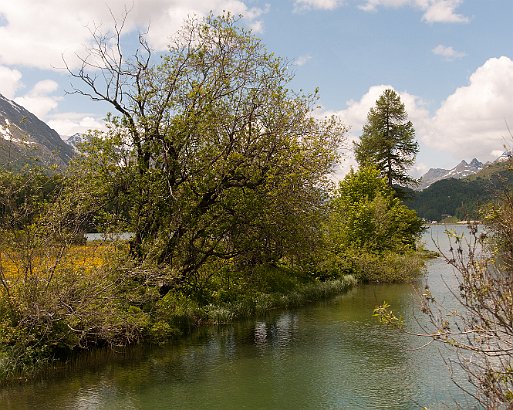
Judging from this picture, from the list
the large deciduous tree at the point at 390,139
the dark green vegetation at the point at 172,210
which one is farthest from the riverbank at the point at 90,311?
the large deciduous tree at the point at 390,139

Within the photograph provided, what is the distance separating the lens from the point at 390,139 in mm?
55938

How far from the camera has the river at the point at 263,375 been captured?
13.3 metres

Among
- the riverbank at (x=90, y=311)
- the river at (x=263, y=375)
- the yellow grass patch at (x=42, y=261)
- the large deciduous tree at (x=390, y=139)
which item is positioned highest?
the large deciduous tree at (x=390, y=139)

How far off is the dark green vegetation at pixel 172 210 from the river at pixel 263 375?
1365mm

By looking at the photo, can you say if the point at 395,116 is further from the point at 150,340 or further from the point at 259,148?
the point at 150,340

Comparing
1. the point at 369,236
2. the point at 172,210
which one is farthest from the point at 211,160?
the point at 369,236

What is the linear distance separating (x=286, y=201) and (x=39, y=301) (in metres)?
11.1

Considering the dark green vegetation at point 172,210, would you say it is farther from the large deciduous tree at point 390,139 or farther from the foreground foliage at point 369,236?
the large deciduous tree at point 390,139

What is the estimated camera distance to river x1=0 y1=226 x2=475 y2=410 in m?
13.3

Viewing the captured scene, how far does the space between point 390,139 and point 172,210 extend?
130 ft

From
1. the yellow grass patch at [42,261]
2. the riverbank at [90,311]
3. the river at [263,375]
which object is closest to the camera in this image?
the river at [263,375]

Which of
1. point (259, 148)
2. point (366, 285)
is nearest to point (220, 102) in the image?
point (259, 148)

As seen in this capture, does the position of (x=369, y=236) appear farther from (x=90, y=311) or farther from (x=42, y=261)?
(x=42, y=261)

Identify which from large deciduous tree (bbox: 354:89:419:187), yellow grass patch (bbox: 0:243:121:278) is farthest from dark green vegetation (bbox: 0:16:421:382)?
large deciduous tree (bbox: 354:89:419:187)
